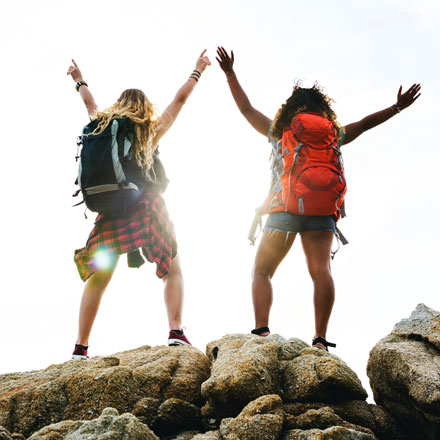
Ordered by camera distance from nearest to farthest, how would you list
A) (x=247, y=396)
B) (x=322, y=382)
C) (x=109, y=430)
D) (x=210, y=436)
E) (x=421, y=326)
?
(x=109, y=430) < (x=210, y=436) < (x=247, y=396) < (x=322, y=382) < (x=421, y=326)

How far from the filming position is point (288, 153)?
22.3 ft

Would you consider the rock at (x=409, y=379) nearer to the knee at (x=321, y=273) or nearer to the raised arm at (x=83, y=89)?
the knee at (x=321, y=273)

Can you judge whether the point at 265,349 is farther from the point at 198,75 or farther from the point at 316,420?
the point at 198,75

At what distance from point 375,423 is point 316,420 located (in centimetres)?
74

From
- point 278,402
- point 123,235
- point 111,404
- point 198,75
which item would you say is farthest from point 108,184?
point 278,402

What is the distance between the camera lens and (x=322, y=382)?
4746mm

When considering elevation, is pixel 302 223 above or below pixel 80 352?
above

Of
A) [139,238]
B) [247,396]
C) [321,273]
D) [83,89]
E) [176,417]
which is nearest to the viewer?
[247,396]

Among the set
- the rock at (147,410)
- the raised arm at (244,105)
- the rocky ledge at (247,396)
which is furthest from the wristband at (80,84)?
the rock at (147,410)

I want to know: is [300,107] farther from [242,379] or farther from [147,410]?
[147,410]

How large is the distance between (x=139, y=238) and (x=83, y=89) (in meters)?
2.85

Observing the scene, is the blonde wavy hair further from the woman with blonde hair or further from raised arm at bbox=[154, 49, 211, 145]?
raised arm at bbox=[154, 49, 211, 145]

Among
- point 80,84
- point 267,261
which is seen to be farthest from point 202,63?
point 267,261

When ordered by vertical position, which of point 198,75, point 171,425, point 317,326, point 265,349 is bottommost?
point 171,425
